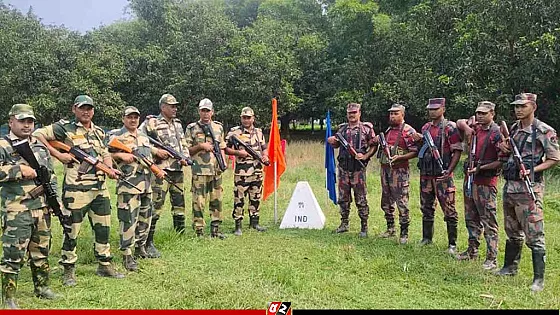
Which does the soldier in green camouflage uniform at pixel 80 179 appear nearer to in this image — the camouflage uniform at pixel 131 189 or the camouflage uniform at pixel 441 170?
the camouflage uniform at pixel 131 189

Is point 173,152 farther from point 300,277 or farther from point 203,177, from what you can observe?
point 300,277

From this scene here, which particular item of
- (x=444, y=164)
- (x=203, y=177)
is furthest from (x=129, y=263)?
(x=444, y=164)

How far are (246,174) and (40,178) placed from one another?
3419mm

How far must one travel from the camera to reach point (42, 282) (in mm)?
4441

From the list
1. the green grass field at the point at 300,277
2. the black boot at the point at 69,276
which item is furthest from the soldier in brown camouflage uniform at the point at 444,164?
the black boot at the point at 69,276

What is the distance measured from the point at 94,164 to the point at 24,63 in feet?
58.5

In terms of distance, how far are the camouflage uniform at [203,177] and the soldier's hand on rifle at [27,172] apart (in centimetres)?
268

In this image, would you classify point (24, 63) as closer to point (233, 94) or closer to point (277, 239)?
point (233, 94)

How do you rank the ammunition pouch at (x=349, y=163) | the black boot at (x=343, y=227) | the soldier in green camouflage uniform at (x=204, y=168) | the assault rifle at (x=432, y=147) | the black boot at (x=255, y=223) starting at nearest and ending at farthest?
the assault rifle at (x=432, y=147), the soldier in green camouflage uniform at (x=204, y=168), the ammunition pouch at (x=349, y=163), the black boot at (x=343, y=227), the black boot at (x=255, y=223)

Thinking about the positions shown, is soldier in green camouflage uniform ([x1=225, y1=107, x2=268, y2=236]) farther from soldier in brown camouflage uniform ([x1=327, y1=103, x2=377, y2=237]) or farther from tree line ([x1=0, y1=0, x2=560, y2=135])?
tree line ([x1=0, y1=0, x2=560, y2=135])

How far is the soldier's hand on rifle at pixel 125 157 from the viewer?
5.18 metres

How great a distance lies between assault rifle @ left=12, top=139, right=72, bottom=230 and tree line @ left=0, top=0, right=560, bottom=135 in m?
11.7

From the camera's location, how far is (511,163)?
4902 mm

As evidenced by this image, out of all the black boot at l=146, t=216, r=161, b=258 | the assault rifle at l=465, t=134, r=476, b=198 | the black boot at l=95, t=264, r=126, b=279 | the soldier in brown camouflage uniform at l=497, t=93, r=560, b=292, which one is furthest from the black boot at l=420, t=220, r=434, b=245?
the black boot at l=95, t=264, r=126, b=279
